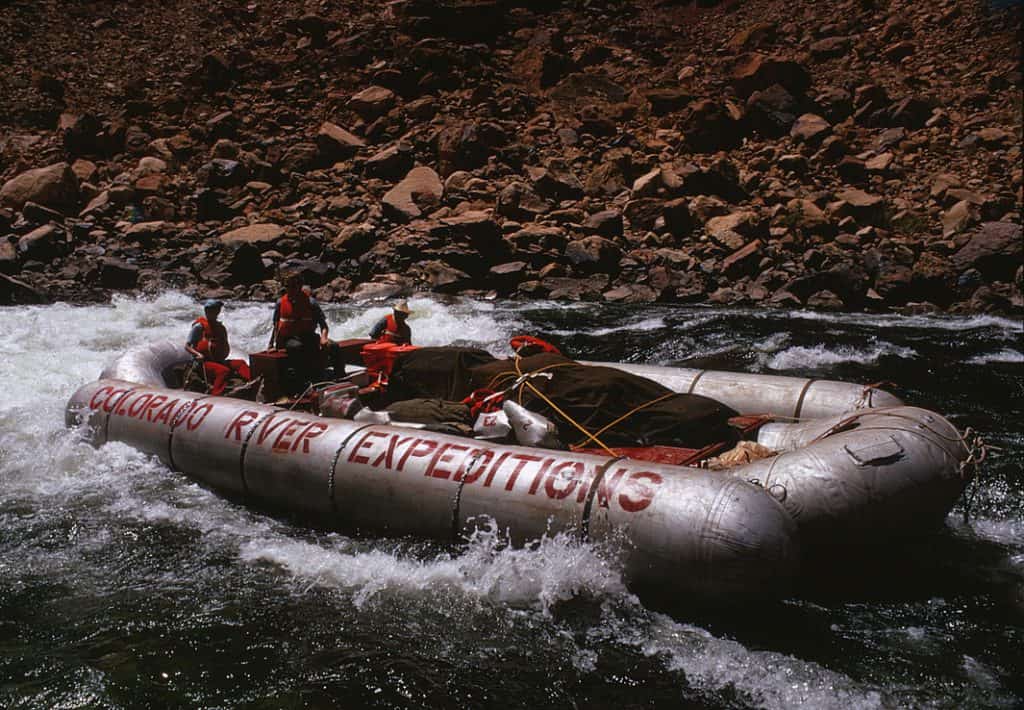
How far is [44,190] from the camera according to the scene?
18.6m

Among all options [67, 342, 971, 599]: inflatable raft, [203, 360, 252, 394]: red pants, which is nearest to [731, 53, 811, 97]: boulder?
[67, 342, 971, 599]: inflatable raft

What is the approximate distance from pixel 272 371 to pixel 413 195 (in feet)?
40.6

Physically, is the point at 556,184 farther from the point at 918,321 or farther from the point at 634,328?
the point at 918,321

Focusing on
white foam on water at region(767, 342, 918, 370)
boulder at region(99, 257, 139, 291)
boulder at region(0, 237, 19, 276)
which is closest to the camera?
white foam on water at region(767, 342, 918, 370)

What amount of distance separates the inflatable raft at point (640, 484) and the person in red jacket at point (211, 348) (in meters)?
1.46

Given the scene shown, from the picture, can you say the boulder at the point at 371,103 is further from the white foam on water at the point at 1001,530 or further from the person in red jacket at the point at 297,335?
the white foam on water at the point at 1001,530

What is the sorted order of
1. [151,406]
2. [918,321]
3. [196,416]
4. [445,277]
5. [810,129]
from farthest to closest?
[810,129] → [445,277] → [918,321] → [151,406] → [196,416]

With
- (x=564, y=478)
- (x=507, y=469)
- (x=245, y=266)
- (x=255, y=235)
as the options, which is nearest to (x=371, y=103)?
(x=255, y=235)

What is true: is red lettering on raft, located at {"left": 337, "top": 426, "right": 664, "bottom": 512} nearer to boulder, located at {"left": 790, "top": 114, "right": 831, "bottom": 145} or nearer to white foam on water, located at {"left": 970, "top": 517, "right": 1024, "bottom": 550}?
white foam on water, located at {"left": 970, "top": 517, "right": 1024, "bottom": 550}

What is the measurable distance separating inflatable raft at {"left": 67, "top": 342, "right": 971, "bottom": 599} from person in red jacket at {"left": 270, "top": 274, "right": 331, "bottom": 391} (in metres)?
1.10

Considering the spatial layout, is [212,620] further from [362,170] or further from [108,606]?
[362,170]

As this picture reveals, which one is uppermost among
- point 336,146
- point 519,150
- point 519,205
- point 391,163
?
point 336,146

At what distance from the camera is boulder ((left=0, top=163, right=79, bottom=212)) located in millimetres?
18469

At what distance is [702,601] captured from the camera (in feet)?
13.5
